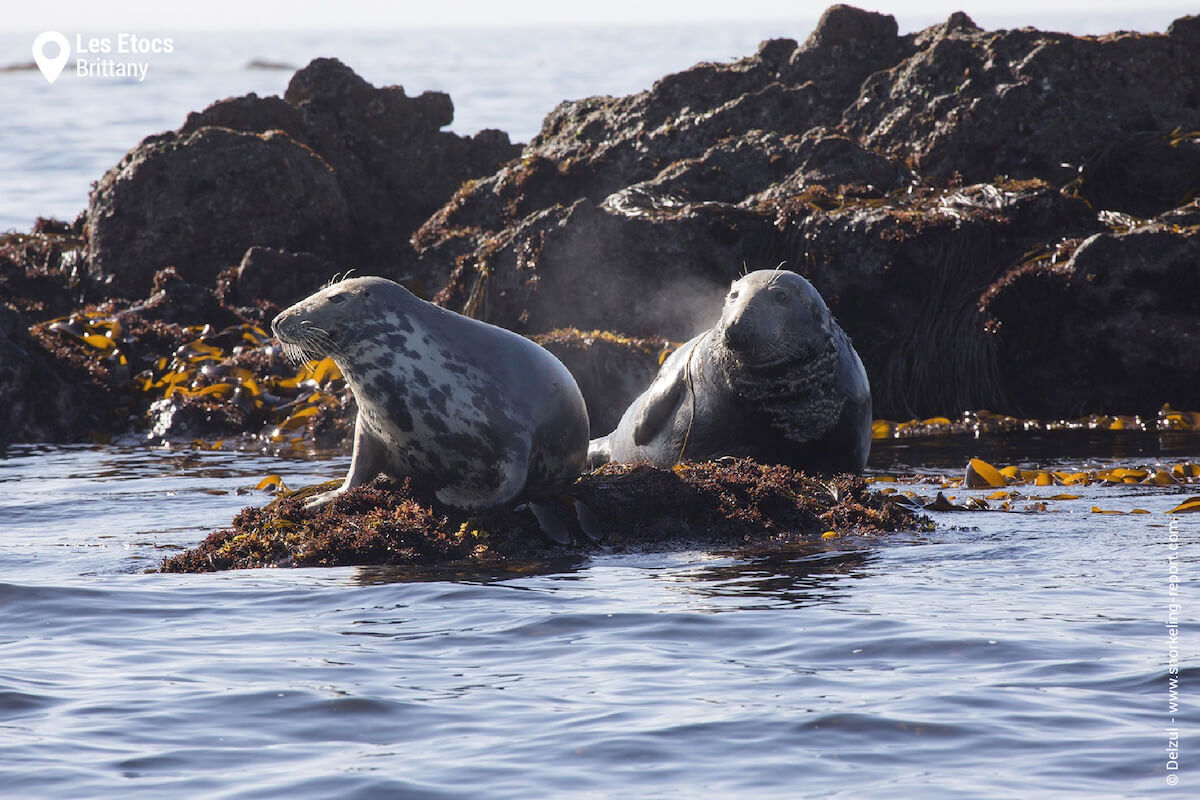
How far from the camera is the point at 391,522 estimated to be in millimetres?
6645

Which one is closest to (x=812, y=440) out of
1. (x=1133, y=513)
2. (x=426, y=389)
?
(x=1133, y=513)

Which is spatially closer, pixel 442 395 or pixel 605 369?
pixel 442 395

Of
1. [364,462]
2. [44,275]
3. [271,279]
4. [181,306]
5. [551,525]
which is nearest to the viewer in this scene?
[551,525]

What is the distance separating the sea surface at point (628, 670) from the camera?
12.3ft

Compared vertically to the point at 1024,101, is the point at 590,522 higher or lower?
lower

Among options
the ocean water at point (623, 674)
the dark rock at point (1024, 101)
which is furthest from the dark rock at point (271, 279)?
the ocean water at point (623, 674)

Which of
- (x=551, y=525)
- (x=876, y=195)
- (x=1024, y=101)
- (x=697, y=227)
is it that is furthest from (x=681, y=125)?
(x=551, y=525)

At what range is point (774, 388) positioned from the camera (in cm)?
794

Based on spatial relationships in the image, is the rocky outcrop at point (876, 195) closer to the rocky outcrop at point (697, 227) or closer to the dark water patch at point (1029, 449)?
the rocky outcrop at point (697, 227)

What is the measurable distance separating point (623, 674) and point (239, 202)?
12.0 meters

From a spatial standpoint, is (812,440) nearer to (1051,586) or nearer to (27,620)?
(1051,586)

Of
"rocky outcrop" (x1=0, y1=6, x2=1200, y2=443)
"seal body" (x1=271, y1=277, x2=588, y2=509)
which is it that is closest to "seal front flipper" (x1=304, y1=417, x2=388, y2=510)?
"seal body" (x1=271, y1=277, x2=588, y2=509)

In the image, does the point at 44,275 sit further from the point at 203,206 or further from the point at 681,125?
the point at 681,125

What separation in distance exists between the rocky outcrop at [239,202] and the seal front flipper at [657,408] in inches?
299
